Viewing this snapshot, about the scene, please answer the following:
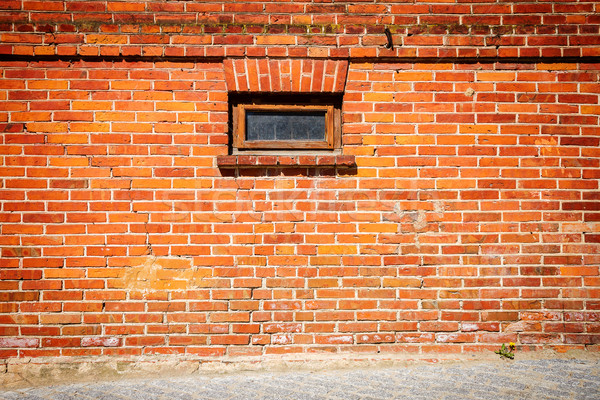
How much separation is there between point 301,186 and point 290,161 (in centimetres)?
21

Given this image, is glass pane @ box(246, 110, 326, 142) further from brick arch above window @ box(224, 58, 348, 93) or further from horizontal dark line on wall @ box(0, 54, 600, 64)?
horizontal dark line on wall @ box(0, 54, 600, 64)

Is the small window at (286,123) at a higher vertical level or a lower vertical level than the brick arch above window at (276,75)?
lower

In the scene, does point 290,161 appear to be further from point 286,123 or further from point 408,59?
point 408,59

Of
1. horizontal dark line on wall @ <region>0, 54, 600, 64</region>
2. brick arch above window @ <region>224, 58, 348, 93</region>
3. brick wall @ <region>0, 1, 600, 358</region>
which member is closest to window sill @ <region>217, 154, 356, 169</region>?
brick wall @ <region>0, 1, 600, 358</region>

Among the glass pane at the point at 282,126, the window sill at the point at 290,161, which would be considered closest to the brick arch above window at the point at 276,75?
the glass pane at the point at 282,126

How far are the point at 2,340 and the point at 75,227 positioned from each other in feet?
3.15

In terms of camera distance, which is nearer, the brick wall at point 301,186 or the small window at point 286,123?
the brick wall at point 301,186

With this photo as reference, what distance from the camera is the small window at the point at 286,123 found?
2865 millimetres

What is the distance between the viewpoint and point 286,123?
2.90m

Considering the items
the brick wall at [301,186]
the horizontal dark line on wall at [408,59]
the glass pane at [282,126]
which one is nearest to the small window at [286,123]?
the glass pane at [282,126]

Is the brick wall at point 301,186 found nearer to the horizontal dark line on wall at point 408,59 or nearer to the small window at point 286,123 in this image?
the horizontal dark line on wall at point 408,59

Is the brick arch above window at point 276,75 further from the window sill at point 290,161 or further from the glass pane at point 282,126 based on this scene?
the window sill at point 290,161

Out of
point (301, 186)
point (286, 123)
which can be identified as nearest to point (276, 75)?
point (286, 123)

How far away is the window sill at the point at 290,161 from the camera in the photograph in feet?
8.95
